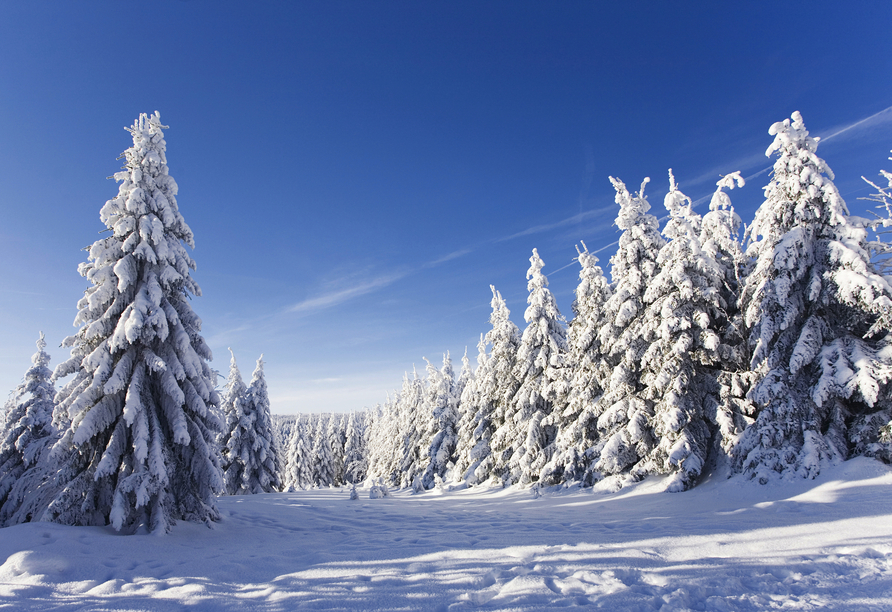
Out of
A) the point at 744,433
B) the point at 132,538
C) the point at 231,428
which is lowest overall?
the point at 132,538

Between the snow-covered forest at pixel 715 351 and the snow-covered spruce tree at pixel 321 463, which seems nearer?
the snow-covered forest at pixel 715 351

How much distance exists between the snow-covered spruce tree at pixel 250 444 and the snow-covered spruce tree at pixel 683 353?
26.0m

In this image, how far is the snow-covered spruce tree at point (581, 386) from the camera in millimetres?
18953

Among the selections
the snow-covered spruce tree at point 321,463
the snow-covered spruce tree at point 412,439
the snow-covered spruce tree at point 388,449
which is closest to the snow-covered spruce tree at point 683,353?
the snow-covered spruce tree at point 412,439

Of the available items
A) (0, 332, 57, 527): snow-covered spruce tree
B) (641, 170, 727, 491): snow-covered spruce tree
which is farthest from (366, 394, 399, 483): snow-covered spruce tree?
(641, 170, 727, 491): snow-covered spruce tree

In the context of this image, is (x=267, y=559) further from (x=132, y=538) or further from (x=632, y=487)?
(x=632, y=487)

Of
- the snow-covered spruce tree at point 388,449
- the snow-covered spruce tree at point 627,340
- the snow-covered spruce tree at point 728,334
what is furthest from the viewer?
the snow-covered spruce tree at point 388,449

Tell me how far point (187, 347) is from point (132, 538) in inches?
178

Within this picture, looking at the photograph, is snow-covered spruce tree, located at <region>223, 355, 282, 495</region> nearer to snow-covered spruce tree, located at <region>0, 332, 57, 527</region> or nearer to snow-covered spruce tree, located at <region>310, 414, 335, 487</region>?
snow-covered spruce tree, located at <region>0, 332, 57, 527</region>

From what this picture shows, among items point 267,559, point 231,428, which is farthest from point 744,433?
point 231,428

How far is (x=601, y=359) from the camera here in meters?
19.2

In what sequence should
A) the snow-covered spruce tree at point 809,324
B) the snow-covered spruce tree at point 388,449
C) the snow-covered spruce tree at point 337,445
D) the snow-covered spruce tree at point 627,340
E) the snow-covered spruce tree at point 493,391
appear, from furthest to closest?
1. the snow-covered spruce tree at point 337,445
2. the snow-covered spruce tree at point 388,449
3. the snow-covered spruce tree at point 493,391
4. the snow-covered spruce tree at point 627,340
5. the snow-covered spruce tree at point 809,324

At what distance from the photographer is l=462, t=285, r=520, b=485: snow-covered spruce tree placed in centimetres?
2605

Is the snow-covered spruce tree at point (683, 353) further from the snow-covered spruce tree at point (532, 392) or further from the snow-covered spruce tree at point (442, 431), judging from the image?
the snow-covered spruce tree at point (442, 431)
